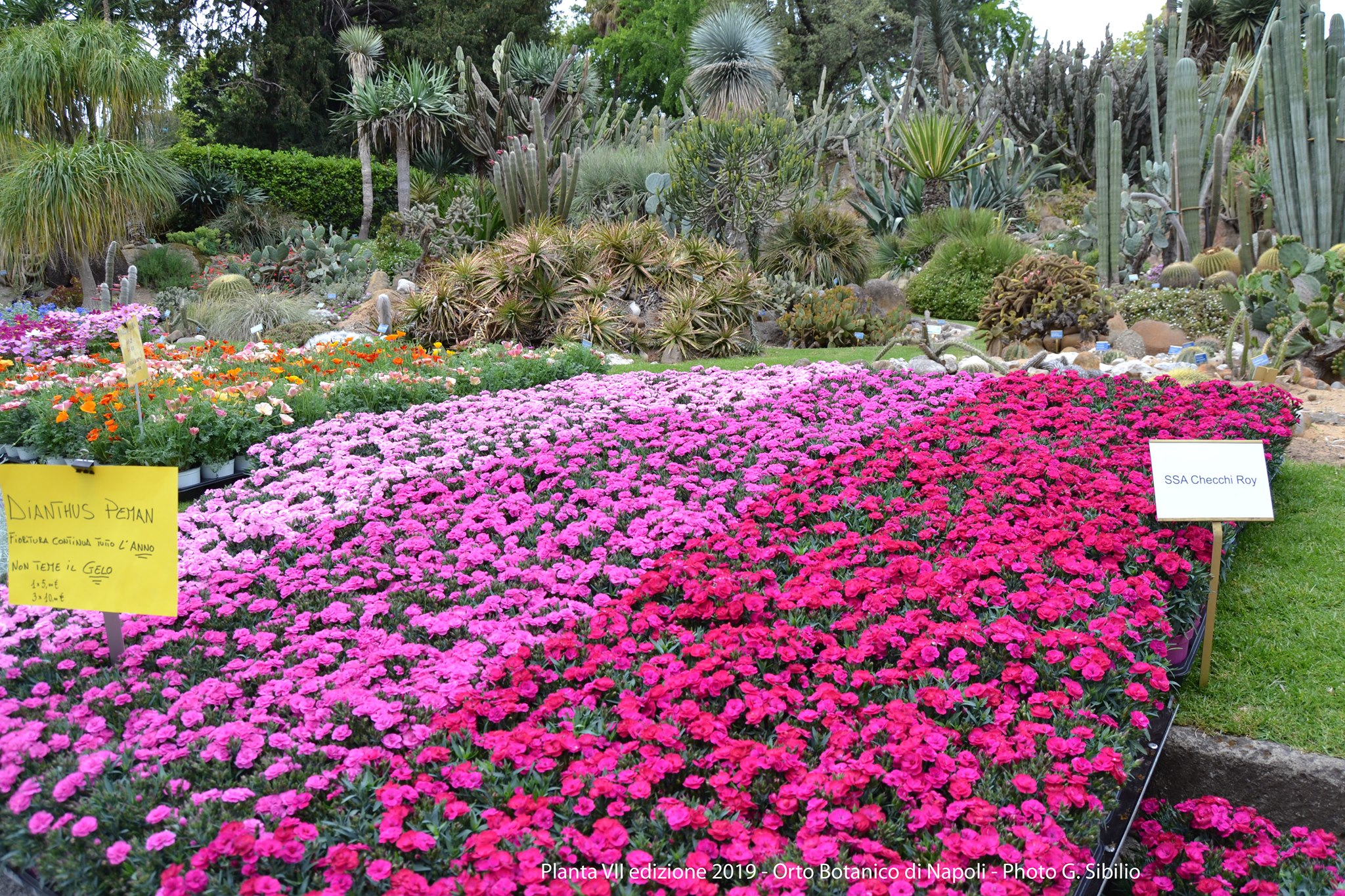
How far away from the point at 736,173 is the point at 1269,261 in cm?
711

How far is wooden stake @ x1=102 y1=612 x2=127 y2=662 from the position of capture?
2.99 meters

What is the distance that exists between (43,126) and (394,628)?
16.1 meters

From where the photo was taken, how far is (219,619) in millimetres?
3379

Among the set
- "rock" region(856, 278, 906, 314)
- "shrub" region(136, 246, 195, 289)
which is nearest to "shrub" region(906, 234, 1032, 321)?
"rock" region(856, 278, 906, 314)

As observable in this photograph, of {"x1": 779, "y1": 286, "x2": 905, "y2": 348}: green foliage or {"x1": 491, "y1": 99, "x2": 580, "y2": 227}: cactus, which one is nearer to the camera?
{"x1": 779, "y1": 286, "x2": 905, "y2": 348}: green foliage

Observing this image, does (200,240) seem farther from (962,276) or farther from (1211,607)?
(1211,607)

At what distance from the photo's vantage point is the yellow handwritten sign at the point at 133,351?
447 centimetres

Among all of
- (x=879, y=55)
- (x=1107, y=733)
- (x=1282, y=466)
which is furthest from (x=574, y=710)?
(x=879, y=55)

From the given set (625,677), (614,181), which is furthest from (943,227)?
(625,677)

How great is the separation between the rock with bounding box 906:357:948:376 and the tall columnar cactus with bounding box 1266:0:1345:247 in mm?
6008

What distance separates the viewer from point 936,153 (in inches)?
637

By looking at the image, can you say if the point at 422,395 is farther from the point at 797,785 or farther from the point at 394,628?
the point at 797,785

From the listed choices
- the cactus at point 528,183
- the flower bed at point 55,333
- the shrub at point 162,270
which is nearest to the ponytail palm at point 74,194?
the shrub at point 162,270

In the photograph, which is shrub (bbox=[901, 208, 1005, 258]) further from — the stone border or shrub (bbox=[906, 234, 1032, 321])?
the stone border
